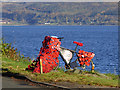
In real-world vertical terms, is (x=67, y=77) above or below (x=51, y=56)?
below

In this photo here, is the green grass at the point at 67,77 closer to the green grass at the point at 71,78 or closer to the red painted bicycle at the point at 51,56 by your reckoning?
the green grass at the point at 71,78

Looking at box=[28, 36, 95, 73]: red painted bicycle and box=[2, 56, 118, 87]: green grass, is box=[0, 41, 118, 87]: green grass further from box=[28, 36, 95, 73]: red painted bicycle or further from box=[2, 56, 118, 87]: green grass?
box=[28, 36, 95, 73]: red painted bicycle

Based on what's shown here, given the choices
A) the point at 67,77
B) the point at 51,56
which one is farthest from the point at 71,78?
the point at 51,56

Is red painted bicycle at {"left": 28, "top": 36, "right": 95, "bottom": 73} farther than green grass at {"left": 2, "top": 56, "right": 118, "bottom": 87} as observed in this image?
Yes

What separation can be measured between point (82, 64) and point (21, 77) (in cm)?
376

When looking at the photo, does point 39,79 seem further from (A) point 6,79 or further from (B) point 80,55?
(B) point 80,55

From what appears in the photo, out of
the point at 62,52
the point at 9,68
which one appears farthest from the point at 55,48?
the point at 9,68

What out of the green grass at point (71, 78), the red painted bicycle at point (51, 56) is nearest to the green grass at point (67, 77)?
the green grass at point (71, 78)

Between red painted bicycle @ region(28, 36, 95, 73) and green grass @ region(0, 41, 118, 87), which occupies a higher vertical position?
red painted bicycle @ region(28, 36, 95, 73)

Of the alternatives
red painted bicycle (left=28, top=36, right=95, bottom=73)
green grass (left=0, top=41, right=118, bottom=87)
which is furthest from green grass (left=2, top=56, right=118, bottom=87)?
red painted bicycle (left=28, top=36, right=95, bottom=73)

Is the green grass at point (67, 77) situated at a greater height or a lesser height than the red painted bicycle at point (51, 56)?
lesser

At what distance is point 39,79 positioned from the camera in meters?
15.5

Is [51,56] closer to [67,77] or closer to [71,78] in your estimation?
[67,77]

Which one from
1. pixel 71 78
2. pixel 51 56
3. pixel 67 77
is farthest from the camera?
pixel 51 56
